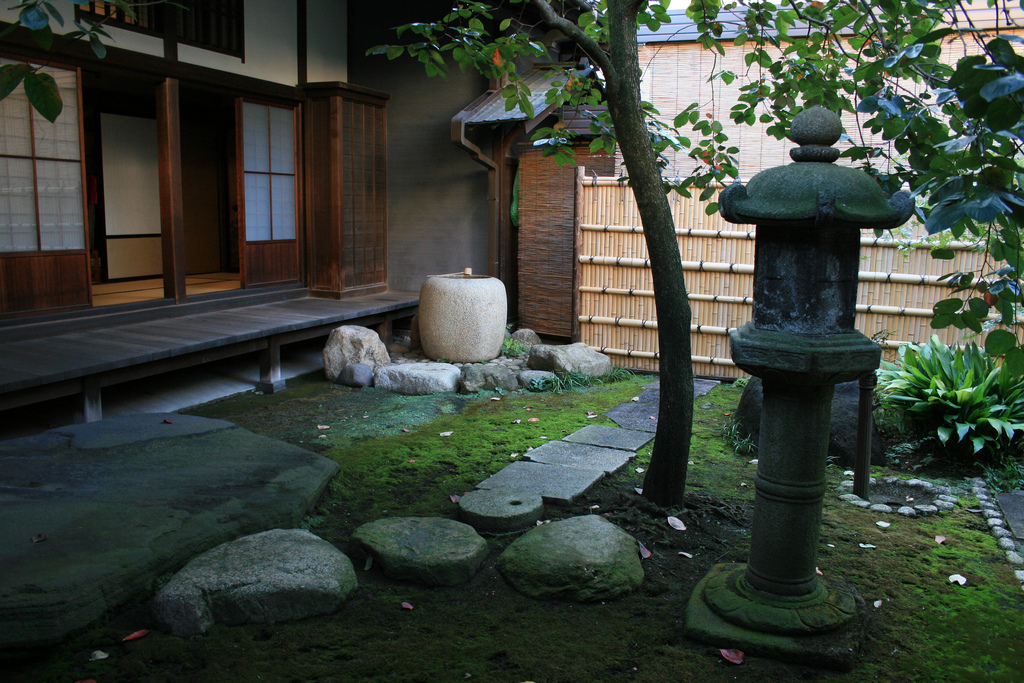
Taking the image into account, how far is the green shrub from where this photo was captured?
17.5 feet

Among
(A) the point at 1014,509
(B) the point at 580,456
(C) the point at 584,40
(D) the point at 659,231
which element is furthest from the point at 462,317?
(A) the point at 1014,509

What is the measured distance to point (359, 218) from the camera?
997 centimetres

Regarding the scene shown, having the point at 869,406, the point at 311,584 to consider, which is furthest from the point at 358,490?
the point at 869,406

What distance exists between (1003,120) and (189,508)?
3627 millimetres

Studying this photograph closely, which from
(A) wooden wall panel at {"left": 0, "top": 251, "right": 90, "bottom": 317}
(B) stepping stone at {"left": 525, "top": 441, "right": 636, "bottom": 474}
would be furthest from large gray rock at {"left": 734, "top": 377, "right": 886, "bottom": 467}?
(A) wooden wall panel at {"left": 0, "top": 251, "right": 90, "bottom": 317}

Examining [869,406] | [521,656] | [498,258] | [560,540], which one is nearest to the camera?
[521,656]

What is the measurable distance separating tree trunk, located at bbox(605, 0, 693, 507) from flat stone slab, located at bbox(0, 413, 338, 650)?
213 centimetres

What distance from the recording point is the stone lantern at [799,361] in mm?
2852

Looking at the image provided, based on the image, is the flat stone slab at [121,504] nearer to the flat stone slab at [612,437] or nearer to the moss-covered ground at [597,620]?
the moss-covered ground at [597,620]

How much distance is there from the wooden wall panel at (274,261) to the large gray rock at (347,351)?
1667mm

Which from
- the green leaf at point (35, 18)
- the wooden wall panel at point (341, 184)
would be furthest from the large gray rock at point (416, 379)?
the green leaf at point (35, 18)

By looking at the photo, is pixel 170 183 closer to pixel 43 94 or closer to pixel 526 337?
pixel 526 337

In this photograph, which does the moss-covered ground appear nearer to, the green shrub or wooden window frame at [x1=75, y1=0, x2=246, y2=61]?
the green shrub

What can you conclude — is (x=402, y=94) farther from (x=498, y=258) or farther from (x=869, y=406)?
(x=869, y=406)
